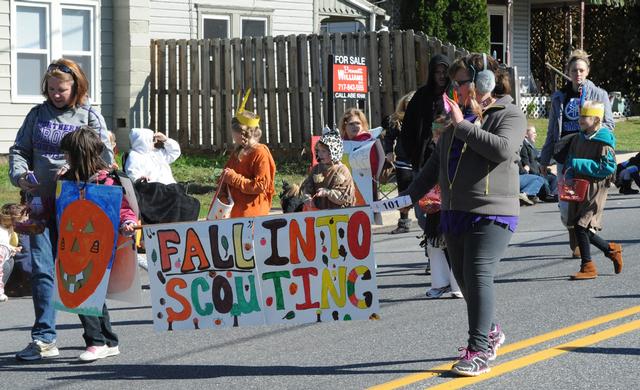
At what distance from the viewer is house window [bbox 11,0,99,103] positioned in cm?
1970

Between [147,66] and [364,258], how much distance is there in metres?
15.6

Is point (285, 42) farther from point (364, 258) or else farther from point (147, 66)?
point (364, 258)

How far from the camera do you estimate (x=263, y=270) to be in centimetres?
675

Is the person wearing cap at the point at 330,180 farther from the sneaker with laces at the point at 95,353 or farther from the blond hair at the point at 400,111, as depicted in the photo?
the sneaker with laces at the point at 95,353

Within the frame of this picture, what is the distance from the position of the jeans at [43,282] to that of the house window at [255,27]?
16.7 m

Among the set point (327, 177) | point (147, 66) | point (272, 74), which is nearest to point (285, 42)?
point (272, 74)

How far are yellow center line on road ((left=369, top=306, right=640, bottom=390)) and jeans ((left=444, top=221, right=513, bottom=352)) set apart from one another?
0.34m

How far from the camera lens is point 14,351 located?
759 centimetres

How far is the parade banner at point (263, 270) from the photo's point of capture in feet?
21.8

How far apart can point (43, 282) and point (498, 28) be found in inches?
1083

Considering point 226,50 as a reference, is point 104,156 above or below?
below

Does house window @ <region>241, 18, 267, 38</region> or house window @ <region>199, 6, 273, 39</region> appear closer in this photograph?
house window @ <region>199, 6, 273, 39</region>

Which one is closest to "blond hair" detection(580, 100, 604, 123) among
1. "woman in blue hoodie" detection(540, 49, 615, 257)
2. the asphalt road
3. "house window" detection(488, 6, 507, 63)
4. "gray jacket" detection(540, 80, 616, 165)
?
"woman in blue hoodie" detection(540, 49, 615, 257)

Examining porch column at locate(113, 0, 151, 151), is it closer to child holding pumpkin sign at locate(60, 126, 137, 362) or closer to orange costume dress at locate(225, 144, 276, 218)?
orange costume dress at locate(225, 144, 276, 218)
